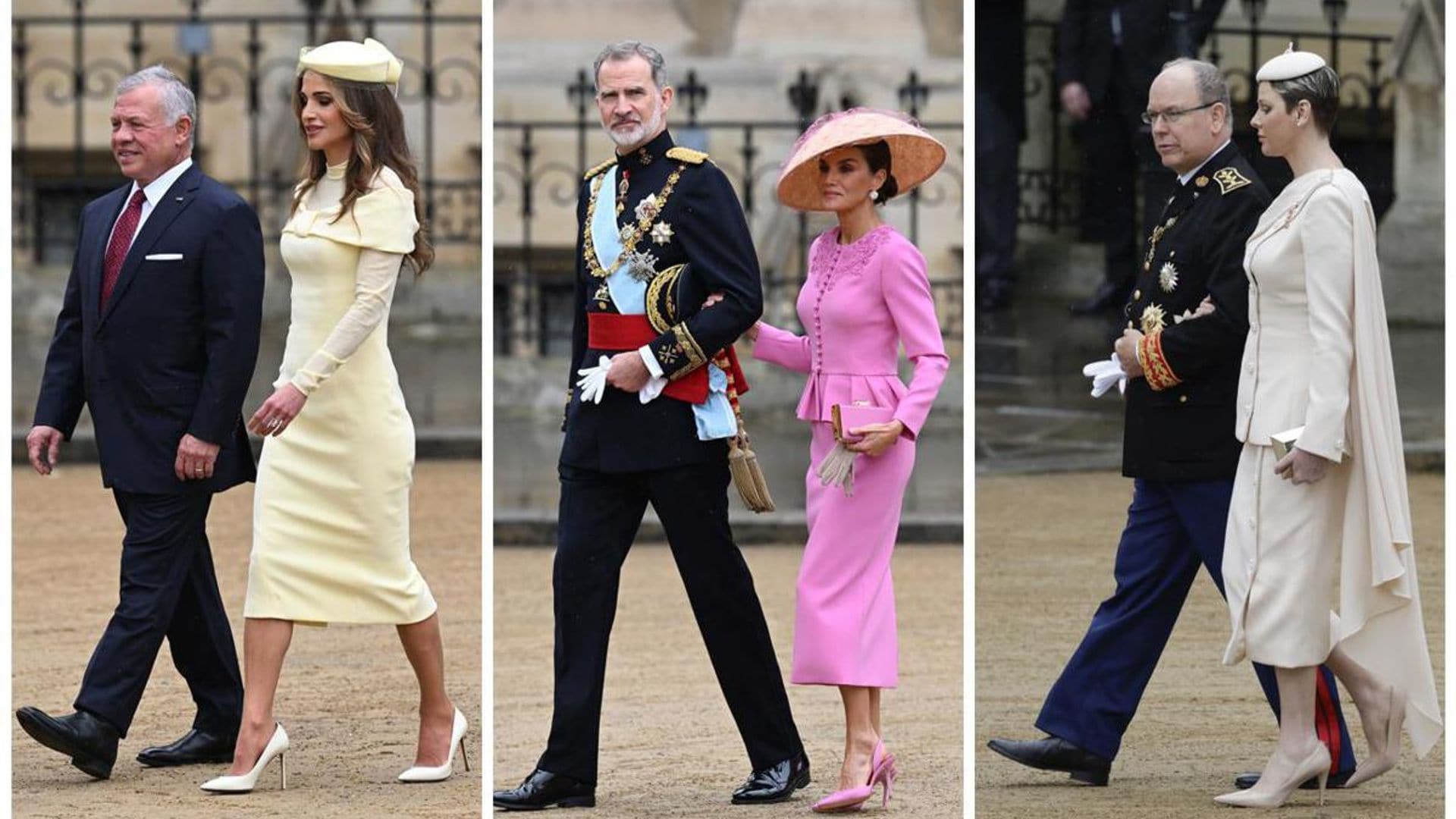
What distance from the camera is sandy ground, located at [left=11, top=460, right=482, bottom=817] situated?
6.72 m

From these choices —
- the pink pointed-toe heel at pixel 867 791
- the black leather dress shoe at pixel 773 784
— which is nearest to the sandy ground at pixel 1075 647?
the pink pointed-toe heel at pixel 867 791

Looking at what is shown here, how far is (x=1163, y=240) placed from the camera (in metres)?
6.77

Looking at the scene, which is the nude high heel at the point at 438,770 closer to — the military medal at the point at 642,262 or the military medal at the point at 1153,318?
the military medal at the point at 642,262

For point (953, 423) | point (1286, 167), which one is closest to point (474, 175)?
point (953, 423)

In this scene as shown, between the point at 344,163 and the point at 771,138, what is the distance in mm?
9762

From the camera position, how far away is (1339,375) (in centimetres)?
627

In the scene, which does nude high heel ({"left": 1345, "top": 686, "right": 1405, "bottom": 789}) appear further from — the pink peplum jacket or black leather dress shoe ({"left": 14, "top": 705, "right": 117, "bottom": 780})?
black leather dress shoe ({"left": 14, "top": 705, "right": 117, "bottom": 780})

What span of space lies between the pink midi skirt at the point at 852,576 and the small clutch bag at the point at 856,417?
7 cm

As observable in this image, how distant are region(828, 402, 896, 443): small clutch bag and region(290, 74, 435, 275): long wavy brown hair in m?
0.96

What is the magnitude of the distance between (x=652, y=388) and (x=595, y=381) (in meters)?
0.13

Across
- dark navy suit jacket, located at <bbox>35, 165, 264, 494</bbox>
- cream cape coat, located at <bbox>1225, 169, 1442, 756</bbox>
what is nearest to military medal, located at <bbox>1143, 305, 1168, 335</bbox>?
cream cape coat, located at <bbox>1225, 169, 1442, 756</bbox>

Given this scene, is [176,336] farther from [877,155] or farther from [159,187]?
[877,155]

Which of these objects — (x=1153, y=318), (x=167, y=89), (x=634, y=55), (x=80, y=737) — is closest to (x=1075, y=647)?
(x=1153, y=318)

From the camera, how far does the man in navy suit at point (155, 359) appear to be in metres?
6.82
